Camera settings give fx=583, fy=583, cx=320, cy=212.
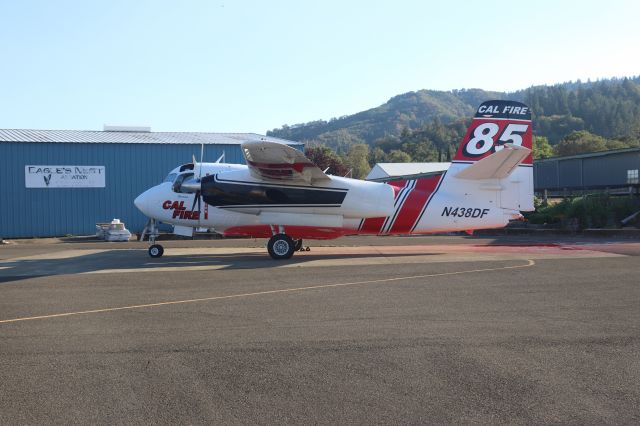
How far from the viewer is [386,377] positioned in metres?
5.78

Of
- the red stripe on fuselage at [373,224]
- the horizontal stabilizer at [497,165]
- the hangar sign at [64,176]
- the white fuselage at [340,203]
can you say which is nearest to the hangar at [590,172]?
the white fuselage at [340,203]

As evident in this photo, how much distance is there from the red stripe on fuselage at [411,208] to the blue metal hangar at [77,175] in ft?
65.6

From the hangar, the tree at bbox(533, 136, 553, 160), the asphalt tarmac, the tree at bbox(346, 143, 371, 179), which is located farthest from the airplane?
the tree at bbox(346, 143, 371, 179)

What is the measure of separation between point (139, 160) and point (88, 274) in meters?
23.0

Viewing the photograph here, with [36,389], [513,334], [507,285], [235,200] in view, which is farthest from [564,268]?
[36,389]

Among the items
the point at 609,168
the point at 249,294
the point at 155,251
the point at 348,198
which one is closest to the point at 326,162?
the point at 609,168

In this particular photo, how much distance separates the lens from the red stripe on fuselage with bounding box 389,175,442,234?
62.3ft

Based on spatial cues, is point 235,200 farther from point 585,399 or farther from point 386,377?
point 585,399

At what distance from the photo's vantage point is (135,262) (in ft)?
57.4

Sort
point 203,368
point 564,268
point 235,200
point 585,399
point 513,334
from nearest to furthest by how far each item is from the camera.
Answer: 1. point 585,399
2. point 203,368
3. point 513,334
4. point 564,268
5. point 235,200

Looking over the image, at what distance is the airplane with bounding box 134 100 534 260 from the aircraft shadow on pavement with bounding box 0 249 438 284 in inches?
27.1

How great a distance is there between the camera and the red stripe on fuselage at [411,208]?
1898 cm

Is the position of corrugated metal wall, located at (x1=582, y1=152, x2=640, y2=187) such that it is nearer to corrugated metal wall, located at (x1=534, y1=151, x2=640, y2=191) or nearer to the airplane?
corrugated metal wall, located at (x1=534, y1=151, x2=640, y2=191)

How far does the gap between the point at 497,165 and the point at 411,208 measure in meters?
3.00
